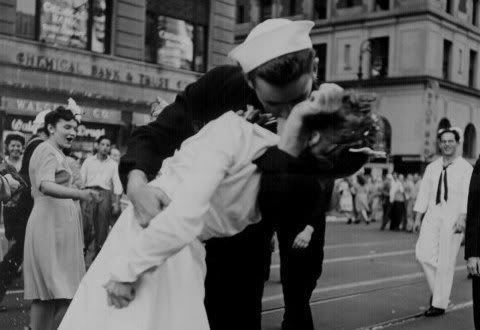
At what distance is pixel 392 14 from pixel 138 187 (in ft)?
111

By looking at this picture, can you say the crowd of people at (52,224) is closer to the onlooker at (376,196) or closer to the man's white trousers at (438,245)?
the man's white trousers at (438,245)

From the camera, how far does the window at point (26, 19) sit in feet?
50.8

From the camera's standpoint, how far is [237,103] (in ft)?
8.20

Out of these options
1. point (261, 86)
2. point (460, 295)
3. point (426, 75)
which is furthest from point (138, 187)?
point (426, 75)

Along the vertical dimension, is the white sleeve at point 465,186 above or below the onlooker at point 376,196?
above

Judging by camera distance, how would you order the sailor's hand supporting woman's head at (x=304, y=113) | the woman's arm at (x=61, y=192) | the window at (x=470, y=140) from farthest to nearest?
the window at (x=470, y=140)
the woman's arm at (x=61, y=192)
the sailor's hand supporting woman's head at (x=304, y=113)

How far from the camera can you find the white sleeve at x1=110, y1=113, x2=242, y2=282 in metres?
1.94

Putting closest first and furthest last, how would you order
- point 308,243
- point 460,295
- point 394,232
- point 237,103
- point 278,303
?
point 237,103
point 308,243
point 278,303
point 460,295
point 394,232

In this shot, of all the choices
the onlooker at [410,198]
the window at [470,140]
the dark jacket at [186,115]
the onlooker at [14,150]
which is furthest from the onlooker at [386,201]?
the dark jacket at [186,115]

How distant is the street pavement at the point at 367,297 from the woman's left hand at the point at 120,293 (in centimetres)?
418

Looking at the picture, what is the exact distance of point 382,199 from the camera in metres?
23.5

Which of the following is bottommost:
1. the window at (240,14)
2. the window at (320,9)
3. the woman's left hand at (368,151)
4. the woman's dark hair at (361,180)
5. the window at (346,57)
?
the woman's dark hair at (361,180)

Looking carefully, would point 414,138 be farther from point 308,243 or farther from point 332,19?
point 308,243

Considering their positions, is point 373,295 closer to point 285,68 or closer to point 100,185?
point 100,185
